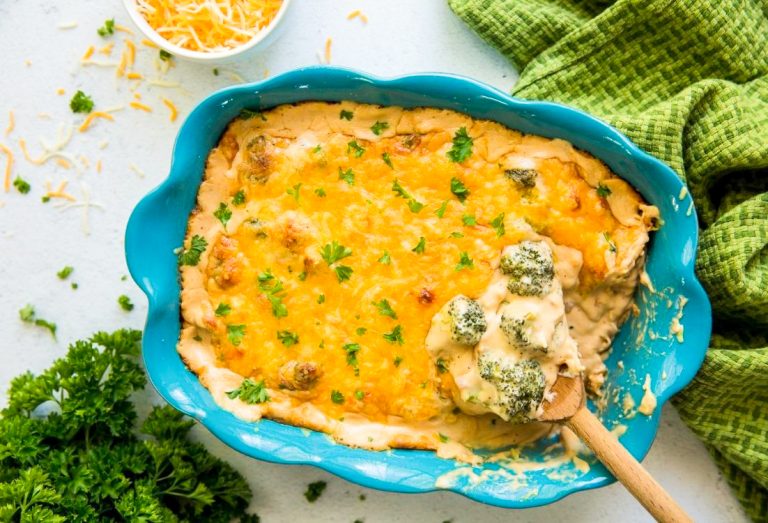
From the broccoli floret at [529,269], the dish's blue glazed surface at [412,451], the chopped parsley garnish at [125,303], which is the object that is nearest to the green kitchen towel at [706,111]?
the dish's blue glazed surface at [412,451]

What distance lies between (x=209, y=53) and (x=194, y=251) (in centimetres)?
72

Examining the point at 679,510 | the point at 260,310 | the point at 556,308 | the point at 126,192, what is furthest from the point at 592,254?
the point at 126,192

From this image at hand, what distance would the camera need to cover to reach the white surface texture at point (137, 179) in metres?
3.17

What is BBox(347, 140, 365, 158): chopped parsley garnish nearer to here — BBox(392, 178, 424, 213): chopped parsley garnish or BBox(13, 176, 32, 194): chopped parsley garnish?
BBox(392, 178, 424, 213): chopped parsley garnish

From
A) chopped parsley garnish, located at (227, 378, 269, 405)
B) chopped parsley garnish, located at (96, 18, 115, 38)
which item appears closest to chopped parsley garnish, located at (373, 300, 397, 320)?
chopped parsley garnish, located at (227, 378, 269, 405)

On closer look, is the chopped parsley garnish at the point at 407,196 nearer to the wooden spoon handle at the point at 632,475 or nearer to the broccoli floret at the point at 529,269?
the broccoli floret at the point at 529,269

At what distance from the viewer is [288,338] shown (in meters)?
2.84

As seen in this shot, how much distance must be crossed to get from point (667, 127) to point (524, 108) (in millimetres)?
571

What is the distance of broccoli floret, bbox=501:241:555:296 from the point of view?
2.62 meters

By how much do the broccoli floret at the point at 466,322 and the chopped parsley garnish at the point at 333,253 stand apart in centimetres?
42

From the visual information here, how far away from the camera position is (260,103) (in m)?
2.88

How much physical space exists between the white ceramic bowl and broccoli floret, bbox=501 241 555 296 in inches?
46.3

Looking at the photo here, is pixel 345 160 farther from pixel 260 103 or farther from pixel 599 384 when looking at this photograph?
pixel 599 384

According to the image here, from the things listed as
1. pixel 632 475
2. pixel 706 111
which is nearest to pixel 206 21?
pixel 706 111
